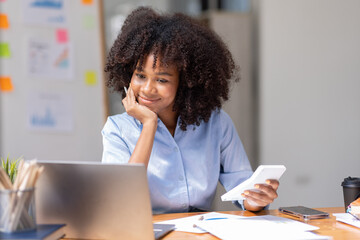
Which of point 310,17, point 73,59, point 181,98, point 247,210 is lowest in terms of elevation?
point 247,210

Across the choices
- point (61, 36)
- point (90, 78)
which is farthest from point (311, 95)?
point (61, 36)

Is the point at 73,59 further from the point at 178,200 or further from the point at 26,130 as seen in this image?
the point at 178,200

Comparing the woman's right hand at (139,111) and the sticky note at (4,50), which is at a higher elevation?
the sticky note at (4,50)

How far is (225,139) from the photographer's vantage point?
5.80 feet

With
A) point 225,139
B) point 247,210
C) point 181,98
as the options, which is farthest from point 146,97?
point 247,210

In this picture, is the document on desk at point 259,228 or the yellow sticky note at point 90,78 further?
the yellow sticky note at point 90,78

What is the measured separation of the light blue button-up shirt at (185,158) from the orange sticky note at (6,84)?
1.51 metres

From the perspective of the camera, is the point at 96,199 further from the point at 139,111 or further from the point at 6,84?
the point at 6,84

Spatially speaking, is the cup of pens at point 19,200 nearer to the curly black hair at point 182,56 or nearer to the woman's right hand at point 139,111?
the woman's right hand at point 139,111

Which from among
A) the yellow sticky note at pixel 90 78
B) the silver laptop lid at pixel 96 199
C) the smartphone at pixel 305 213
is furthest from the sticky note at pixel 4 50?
the smartphone at pixel 305 213

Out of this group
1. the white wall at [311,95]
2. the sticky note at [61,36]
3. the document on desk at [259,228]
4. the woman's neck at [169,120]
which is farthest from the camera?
the sticky note at [61,36]

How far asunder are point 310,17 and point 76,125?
172cm

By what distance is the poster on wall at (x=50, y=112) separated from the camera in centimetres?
299

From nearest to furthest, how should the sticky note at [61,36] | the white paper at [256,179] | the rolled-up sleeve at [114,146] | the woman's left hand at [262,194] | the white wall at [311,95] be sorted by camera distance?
the white paper at [256,179] < the woman's left hand at [262,194] < the rolled-up sleeve at [114,146] < the white wall at [311,95] < the sticky note at [61,36]
